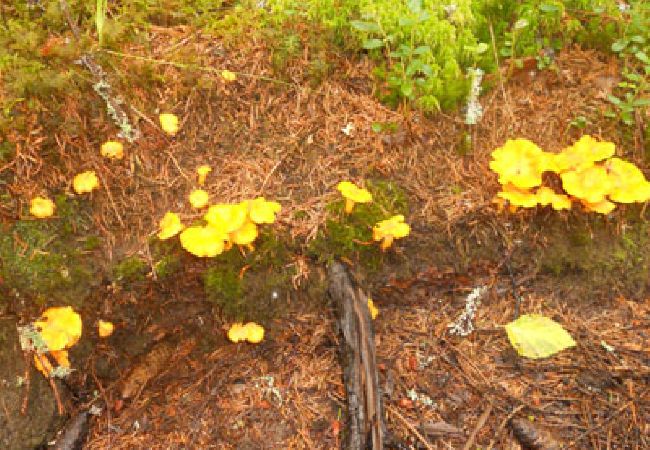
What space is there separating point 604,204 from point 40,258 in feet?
12.4

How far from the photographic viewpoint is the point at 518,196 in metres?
3.55

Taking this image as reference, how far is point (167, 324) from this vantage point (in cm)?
351

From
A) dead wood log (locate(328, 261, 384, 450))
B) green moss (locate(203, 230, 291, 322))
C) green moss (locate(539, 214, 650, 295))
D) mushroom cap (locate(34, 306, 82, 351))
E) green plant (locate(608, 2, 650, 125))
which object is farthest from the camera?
green plant (locate(608, 2, 650, 125))

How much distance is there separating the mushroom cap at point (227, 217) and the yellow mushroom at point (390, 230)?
0.88 meters

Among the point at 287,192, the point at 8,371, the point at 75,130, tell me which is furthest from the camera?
the point at 287,192

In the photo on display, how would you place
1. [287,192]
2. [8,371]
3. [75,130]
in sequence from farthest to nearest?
[287,192], [75,130], [8,371]

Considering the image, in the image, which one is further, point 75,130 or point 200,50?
point 200,50

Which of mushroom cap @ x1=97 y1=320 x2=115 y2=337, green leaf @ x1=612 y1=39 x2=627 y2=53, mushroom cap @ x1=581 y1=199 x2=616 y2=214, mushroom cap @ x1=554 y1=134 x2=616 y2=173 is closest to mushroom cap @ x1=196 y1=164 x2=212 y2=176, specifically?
mushroom cap @ x1=97 y1=320 x2=115 y2=337

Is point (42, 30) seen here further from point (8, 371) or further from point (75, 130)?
point (8, 371)

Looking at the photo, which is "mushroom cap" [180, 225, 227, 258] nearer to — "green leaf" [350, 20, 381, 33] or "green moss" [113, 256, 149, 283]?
"green moss" [113, 256, 149, 283]

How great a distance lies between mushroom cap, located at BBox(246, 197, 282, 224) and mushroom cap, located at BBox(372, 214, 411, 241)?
673mm

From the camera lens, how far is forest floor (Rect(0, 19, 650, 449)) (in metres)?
3.35

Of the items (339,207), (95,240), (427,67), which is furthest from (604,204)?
(95,240)

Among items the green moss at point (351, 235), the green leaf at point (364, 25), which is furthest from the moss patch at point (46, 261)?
the green leaf at point (364, 25)
